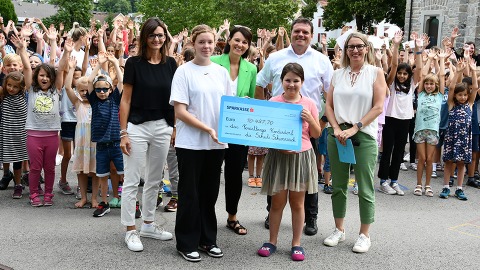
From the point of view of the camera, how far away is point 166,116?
5.08 metres

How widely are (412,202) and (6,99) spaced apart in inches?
217

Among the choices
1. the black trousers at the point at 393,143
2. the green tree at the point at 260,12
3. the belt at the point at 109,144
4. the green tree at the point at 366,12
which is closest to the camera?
the belt at the point at 109,144

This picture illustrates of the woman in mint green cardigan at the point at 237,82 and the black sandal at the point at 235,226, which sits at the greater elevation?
the woman in mint green cardigan at the point at 237,82

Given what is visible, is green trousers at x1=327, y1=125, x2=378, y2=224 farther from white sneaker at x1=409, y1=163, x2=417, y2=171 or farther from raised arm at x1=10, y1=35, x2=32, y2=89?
white sneaker at x1=409, y1=163, x2=417, y2=171

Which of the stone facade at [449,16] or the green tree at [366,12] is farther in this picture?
the green tree at [366,12]

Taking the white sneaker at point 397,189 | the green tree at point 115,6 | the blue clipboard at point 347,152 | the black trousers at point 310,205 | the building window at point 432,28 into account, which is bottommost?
the white sneaker at point 397,189

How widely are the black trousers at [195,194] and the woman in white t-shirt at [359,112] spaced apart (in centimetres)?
122

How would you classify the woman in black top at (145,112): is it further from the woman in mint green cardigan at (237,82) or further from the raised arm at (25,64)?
the raised arm at (25,64)

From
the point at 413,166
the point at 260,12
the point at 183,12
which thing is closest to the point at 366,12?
the point at 260,12

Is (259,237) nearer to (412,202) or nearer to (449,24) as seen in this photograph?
(412,202)

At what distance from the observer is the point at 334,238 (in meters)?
5.32

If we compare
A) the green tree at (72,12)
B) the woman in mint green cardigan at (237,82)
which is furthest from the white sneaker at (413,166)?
the green tree at (72,12)

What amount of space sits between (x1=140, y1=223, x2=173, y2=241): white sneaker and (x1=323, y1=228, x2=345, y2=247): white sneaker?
1.56m

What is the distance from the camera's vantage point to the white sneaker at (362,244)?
16.7ft
